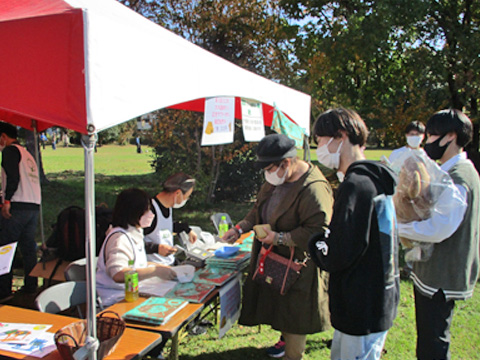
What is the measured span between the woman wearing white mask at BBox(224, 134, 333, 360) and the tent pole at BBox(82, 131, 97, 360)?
1.20m

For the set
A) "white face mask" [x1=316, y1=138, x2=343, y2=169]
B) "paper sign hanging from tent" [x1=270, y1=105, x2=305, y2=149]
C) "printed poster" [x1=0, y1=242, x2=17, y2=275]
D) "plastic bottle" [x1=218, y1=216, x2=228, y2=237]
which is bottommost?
"plastic bottle" [x1=218, y1=216, x2=228, y2=237]

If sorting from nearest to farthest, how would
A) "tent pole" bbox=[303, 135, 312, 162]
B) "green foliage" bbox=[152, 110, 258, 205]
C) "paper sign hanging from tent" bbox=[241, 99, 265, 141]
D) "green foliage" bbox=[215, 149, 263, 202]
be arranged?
"paper sign hanging from tent" bbox=[241, 99, 265, 141] → "tent pole" bbox=[303, 135, 312, 162] → "green foliage" bbox=[152, 110, 258, 205] → "green foliage" bbox=[215, 149, 263, 202]

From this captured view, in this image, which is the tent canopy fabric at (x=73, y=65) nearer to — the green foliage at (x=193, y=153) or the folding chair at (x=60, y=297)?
the folding chair at (x=60, y=297)

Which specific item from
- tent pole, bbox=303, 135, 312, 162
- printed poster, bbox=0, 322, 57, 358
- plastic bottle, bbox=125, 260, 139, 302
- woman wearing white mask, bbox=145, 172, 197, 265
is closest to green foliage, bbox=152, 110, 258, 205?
tent pole, bbox=303, 135, 312, 162

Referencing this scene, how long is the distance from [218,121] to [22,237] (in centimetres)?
269

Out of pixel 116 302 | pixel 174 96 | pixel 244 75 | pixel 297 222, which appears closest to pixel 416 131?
pixel 244 75

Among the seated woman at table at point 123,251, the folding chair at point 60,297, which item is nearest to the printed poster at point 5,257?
the folding chair at point 60,297

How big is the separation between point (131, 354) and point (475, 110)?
32.1ft

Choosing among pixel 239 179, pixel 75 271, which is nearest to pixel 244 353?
pixel 75 271

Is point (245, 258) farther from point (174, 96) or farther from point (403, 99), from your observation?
point (403, 99)

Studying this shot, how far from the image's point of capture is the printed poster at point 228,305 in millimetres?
2729

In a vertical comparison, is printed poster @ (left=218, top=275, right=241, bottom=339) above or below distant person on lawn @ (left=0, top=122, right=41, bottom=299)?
below

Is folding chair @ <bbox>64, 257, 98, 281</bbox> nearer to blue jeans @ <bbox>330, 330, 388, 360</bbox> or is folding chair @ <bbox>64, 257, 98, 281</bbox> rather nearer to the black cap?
the black cap

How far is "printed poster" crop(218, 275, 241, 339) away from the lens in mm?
2729
